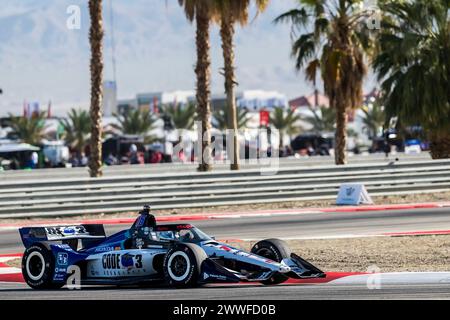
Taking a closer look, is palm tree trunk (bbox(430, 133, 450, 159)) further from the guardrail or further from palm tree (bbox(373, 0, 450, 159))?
the guardrail

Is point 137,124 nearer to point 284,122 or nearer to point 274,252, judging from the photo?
point 284,122

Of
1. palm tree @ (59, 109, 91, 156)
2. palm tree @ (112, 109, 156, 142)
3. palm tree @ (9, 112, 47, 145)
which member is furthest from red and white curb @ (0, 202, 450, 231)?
palm tree @ (112, 109, 156, 142)

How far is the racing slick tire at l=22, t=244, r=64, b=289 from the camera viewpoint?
44.4ft

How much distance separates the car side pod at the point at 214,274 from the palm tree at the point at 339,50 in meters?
21.6

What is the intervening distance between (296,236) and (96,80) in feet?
40.2

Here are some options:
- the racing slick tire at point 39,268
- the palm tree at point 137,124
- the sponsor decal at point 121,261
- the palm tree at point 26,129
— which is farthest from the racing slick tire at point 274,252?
the palm tree at point 137,124

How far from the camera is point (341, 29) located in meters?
33.7

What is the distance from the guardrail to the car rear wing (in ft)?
36.9

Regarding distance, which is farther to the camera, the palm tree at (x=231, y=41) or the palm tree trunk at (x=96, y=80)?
the palm tree at (x=231, y=41)

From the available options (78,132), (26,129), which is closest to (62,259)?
(78,132)

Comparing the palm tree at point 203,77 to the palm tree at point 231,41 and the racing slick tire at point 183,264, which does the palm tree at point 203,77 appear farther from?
the racing slick tire at point 183,264

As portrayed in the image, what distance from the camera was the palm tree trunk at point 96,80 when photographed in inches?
1183

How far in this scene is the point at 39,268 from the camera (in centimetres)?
1365

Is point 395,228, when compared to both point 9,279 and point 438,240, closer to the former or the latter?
point 438,240
